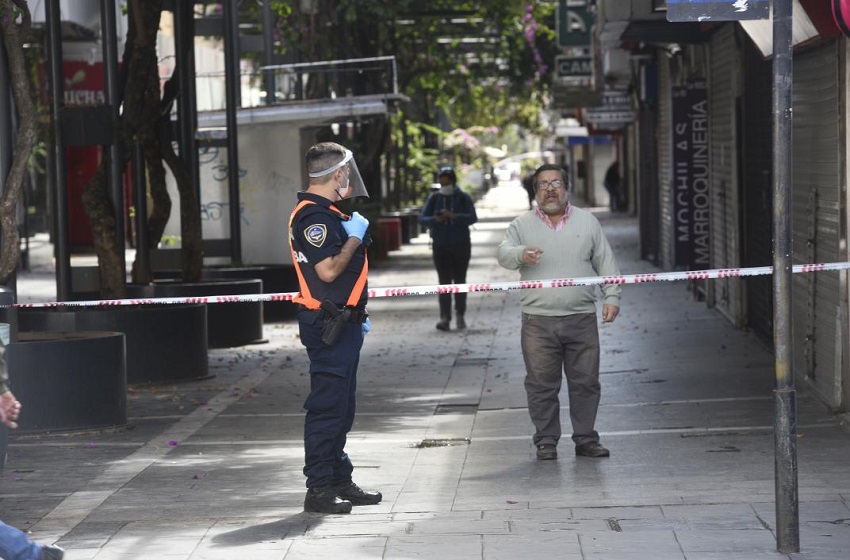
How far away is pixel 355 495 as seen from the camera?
771 cm

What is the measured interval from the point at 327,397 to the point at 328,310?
427 mm

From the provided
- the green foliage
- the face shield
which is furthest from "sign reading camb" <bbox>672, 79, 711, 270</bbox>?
the face shield

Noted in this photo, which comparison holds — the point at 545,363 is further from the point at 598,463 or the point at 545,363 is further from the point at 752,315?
the point at 752,315

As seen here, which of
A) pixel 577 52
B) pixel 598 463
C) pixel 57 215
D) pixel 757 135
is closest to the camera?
pixel 598 463

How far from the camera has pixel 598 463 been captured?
8.75m

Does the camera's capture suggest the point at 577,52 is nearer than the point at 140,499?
No

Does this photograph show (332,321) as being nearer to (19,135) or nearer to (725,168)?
(19,135)

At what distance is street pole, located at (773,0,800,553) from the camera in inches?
243

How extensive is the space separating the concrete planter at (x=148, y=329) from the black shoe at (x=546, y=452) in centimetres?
479

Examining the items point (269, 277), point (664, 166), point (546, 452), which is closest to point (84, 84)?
point (664, 166)

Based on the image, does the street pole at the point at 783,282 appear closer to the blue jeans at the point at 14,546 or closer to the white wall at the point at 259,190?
the blue jeans at the point at 14,546

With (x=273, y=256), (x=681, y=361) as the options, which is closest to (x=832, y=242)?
(x=681, y=361)

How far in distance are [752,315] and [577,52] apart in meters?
18.7

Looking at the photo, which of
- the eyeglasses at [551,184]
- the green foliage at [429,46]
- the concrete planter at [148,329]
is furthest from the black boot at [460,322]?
the green foliage at [429,46]
